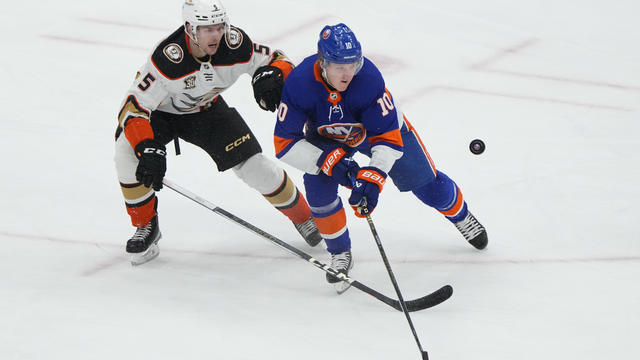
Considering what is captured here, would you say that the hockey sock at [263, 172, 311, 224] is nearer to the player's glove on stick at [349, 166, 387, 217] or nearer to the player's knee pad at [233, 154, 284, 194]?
the player's knee pad at [233, 154, 284, 194]

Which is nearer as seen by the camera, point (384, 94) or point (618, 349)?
point (618, 349)

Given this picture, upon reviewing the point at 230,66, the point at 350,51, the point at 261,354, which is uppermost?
the point at 350,51

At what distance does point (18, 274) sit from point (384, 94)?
168 centimetres

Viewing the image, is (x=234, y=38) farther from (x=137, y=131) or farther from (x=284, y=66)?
(x=137, y=131)

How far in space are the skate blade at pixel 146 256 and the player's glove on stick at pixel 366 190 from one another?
3.44ft

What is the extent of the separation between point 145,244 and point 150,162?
491mm

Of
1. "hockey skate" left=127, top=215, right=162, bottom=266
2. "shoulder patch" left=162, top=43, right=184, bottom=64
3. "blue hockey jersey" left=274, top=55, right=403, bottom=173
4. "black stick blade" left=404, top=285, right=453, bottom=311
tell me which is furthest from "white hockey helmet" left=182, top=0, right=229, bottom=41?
"black stick blade" left=404, top=285, right=453, bottom=311

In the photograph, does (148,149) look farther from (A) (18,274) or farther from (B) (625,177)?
(B) (625,177)

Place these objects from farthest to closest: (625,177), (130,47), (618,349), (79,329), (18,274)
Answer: (130,47)
(625,177)
(18,274)
(79,329)
(618,349)

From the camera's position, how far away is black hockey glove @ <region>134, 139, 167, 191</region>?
3.13 meters

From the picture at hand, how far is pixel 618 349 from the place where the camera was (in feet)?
9.02

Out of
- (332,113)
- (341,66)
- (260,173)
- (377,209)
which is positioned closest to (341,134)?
(332,113)

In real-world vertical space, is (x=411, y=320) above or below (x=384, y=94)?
below

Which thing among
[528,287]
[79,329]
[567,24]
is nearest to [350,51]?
[528,287]
